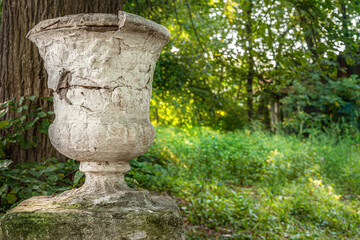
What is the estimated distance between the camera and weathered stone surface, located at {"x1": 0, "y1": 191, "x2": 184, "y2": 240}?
162cm

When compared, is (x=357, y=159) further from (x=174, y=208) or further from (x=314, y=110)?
(x=174, y=208)

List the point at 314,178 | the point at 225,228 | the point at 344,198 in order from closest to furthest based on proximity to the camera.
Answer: the point at 225,228 → the point at 344,198 → the point at 314,178

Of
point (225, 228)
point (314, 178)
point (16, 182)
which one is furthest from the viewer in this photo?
point (314, 178)

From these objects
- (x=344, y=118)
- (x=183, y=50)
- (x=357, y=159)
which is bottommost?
(x=357, y=159)

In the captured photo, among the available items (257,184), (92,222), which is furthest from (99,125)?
(257,184)

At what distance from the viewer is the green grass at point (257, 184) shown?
396 cm

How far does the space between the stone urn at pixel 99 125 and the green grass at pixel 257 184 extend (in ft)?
2.59

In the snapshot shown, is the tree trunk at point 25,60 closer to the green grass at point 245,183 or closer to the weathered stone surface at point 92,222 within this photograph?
the green grass at point 245,183

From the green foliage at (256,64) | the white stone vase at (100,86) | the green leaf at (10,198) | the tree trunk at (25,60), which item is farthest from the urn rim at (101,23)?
the green foliage at (256,64)

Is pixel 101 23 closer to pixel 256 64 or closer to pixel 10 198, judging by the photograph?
pixel 10 198

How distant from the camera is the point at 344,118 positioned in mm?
8703

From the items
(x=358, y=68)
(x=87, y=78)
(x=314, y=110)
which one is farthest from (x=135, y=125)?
(x=358, y=68)

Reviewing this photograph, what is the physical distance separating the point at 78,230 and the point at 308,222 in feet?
10.8

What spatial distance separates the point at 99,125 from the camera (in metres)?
1.74
